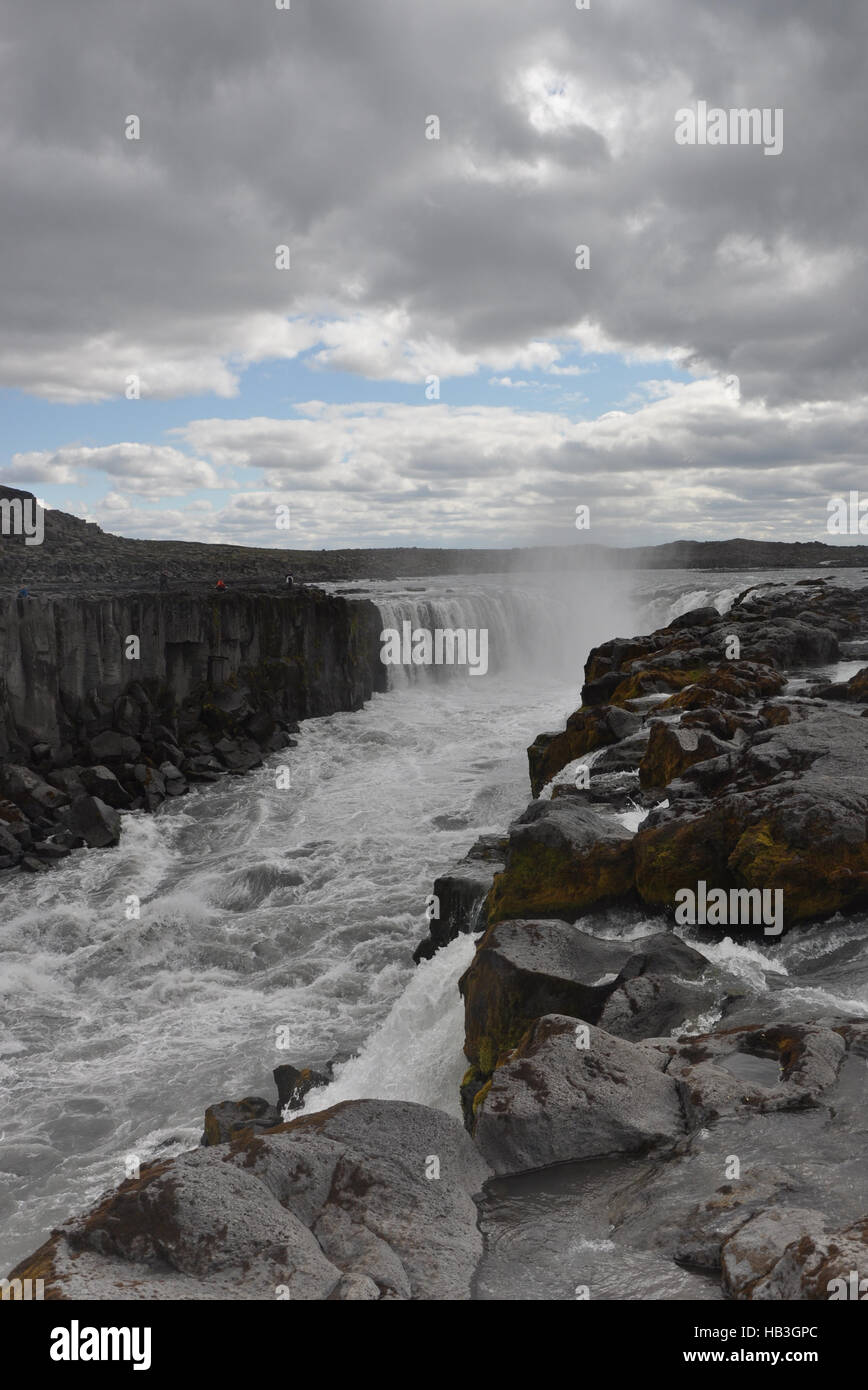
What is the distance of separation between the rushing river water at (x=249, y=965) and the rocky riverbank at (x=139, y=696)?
1.20 meters

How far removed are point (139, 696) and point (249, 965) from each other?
15.3 metres

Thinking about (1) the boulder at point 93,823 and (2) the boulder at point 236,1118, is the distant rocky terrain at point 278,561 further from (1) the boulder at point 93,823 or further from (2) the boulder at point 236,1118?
(2) the boulder at point 236,1118

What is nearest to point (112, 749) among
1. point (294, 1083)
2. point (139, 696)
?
point (139, 696)

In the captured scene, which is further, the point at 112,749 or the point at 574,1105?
the point at 112,749

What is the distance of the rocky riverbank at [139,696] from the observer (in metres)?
24.3

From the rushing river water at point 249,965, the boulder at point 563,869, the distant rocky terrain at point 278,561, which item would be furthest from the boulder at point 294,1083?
the distant rocky terrain at point 278,561

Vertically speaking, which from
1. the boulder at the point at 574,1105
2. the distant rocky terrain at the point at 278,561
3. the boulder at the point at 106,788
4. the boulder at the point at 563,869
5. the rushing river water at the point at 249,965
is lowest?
the rushing river water at the point at 249,965

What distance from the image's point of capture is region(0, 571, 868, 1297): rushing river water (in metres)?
10.5

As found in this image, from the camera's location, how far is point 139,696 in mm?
29859

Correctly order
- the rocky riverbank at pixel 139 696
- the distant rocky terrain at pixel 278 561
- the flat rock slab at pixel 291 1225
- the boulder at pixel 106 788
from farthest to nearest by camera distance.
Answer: the distant rocky terrain at pixel 278 561 → the boulder at pixel 106 788 → the rocky riverbank at pixel 139 696 → the flat rock slab at pixel 291 1225

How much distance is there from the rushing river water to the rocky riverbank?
120 centimetres

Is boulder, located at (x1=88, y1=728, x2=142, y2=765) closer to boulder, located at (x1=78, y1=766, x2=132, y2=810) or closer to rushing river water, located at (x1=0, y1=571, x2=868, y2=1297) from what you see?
boulder, located at (x1=78, y1=766, x2=132, y2=810)

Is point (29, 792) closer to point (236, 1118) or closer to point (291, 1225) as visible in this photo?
point (236, 1118)
